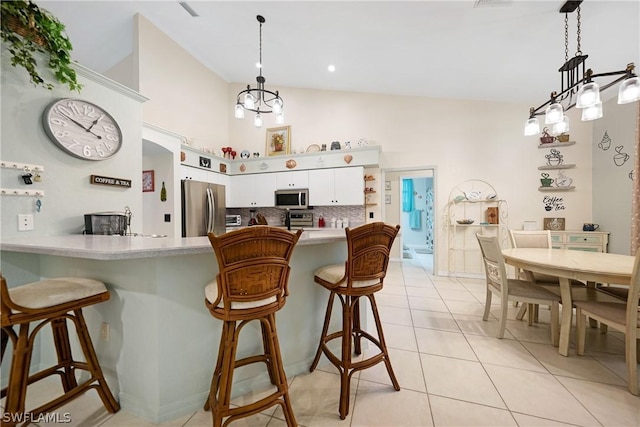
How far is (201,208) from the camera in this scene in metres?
4.21

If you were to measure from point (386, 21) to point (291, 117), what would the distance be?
2.87 m

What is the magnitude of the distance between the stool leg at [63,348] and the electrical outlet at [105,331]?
0.54ft

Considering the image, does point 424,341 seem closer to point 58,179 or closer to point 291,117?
point 58,179

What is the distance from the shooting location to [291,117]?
526 cm

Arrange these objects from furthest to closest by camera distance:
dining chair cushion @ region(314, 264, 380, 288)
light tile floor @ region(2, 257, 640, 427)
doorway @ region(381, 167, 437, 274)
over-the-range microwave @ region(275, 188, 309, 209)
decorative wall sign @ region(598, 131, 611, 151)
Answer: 1. doorway @ region(381, 167, 437, 274)
2. over-the-range microwave @ region(275, 188, 309, 209)
3. decorative wall sign @ region(598, 131, 611, 151)
4. dining chair cushion @ region(314, 264, 380, 288)
5. light tile floor @ region(2, 257, 640, 427)

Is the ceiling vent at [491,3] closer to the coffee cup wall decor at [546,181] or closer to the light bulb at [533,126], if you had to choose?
the light bulb at [533,126]

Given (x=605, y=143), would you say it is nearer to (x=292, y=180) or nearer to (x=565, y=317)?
(x=565, y=317)

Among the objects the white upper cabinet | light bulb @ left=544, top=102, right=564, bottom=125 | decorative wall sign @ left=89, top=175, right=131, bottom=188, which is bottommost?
decorative wall sign @ left=89, top=175, right=131, bottom=188

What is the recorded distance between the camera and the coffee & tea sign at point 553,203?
4.00 metres

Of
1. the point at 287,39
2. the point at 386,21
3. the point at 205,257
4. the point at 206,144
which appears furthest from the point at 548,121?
the point at 206,144

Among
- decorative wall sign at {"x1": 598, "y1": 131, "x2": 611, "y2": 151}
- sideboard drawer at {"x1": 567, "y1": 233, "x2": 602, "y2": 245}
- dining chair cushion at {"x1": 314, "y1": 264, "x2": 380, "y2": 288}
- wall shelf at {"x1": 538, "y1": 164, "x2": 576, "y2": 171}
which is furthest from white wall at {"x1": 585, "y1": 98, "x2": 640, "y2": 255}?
dining chair cushion at {"x1": 314, "y1": 264, "x2": 380, "y2": 288}

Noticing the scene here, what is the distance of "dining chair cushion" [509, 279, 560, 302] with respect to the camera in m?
2.14

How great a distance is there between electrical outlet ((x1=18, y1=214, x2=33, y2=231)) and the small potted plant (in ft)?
3.03

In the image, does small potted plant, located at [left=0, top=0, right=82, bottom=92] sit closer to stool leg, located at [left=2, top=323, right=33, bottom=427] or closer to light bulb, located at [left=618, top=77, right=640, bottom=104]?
stool leg, located at [left=2, top=323, right=33, bottom=427]
